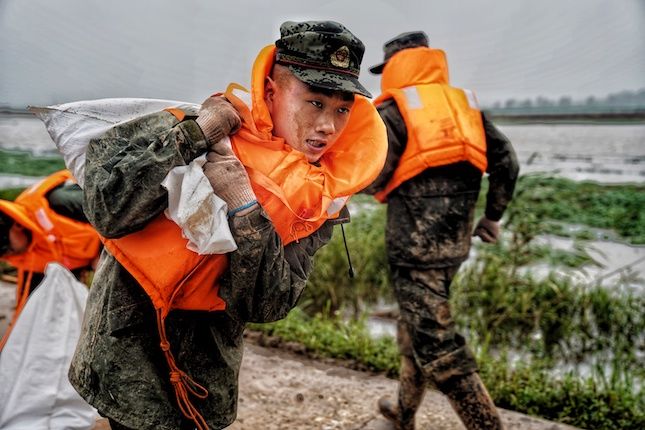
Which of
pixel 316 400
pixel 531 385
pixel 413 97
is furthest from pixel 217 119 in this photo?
pixel 531 385

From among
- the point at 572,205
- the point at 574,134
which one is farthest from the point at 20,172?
the point at 574,134

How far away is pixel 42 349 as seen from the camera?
2941mm

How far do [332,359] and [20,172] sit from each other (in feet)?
43.0

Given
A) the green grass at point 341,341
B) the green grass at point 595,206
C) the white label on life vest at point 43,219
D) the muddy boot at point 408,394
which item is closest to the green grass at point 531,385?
the green grass at point 341,341

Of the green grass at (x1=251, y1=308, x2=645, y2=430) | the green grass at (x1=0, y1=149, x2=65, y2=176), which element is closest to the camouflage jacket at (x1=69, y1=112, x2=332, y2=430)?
the green grass at (x1=251, y1=308, x2=645, y2=430)

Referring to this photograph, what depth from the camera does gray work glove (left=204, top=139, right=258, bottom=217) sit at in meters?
1.52

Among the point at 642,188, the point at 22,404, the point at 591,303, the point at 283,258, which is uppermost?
the point at 642,188

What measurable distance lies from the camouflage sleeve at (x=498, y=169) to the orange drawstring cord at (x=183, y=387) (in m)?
2.20

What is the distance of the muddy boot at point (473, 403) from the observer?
291 centimetres

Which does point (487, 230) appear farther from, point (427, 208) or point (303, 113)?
point (303, 113)

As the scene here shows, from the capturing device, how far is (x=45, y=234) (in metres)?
3.42

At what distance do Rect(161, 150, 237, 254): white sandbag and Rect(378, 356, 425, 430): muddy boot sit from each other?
2.10m

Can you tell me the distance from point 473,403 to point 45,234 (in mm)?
2527

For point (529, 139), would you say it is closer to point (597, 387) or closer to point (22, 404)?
point (597, 387)
